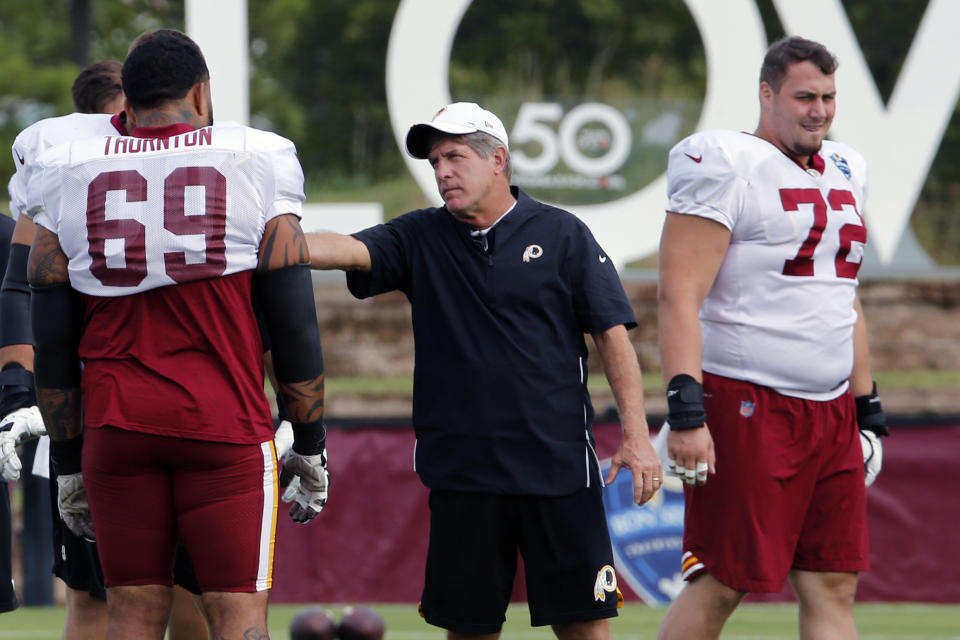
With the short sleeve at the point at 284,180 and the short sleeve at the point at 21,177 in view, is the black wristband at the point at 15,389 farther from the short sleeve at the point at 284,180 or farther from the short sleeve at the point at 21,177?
the short sleeve at the point at 284,180

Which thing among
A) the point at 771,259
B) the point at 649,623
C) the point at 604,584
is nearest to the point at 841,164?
the point at 771,259

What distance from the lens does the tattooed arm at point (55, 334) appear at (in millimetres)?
3721

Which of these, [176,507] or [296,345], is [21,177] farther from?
[176,507]

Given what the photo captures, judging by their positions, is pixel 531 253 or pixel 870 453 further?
pixel 870 453

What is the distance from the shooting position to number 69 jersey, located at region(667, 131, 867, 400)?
445 cm

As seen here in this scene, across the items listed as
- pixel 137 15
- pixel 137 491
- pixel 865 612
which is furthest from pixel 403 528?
pixel 137 15

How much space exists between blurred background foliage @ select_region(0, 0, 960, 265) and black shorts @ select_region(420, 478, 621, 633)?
61.4 feet

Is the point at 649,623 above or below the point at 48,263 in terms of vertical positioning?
below

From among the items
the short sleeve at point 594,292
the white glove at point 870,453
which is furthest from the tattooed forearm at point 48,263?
the white glove at point 870,453

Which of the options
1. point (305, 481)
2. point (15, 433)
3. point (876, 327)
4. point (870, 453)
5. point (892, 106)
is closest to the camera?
point (305, 481)

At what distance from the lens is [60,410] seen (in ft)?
12.5

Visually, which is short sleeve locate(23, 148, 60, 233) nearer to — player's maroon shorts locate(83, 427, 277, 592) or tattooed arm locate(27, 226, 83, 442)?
tattooed arm locate(27, 226, 83, 442)

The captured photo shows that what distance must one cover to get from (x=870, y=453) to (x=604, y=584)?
112 cm

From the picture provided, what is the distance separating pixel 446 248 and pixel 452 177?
0.22 metres
